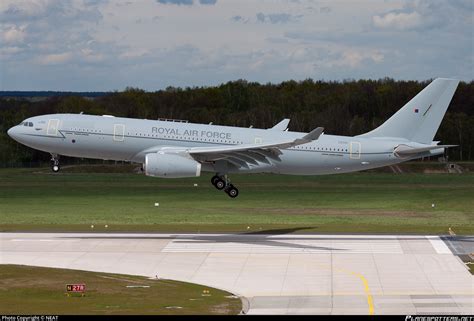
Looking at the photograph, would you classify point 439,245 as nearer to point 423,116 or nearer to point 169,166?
point 423,116

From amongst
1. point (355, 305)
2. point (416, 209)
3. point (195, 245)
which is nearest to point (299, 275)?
point (355, 305)

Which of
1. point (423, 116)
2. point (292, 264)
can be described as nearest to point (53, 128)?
point (292, 264)

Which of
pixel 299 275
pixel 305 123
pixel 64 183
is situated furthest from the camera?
pixel 305 123

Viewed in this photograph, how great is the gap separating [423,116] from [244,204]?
25058 mm

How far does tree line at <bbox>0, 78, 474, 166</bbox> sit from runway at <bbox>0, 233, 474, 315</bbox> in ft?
254

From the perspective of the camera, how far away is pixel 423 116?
209 feet

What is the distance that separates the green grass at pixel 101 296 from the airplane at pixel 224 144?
1148 cm

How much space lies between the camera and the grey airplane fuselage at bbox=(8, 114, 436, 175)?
5962 centimetres

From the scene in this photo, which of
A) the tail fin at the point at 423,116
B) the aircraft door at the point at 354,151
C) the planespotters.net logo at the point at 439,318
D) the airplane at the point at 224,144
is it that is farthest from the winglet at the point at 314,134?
the planespotters.net logo at the point at 439,318

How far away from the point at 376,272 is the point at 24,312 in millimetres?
18442

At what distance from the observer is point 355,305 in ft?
134

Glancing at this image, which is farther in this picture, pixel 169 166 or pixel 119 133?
pixel 119 133

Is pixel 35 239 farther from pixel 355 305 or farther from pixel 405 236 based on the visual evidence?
pixel 355 305

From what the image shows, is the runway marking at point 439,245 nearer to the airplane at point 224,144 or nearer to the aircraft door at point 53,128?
the airplane at point 224,144
